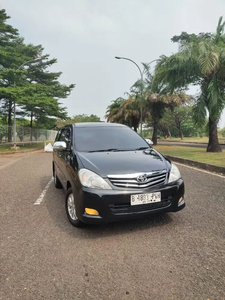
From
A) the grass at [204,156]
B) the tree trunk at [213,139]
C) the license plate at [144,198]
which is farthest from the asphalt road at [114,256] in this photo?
the tree trunk at [213,139]

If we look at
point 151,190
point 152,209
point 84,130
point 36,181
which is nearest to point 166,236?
point 152,209

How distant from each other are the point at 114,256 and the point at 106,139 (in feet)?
7.35

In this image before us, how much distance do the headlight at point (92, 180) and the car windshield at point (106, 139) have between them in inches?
33.6

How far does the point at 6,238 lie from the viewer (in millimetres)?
3145

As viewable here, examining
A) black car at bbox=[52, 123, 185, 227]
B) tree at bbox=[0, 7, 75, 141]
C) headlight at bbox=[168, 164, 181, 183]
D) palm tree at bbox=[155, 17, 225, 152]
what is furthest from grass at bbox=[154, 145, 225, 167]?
tree at bbox=[0, 7, 75, 141]

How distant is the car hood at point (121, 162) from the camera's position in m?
3.15

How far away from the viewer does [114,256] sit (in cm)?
266

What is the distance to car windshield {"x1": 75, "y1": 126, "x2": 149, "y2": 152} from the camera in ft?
13.5

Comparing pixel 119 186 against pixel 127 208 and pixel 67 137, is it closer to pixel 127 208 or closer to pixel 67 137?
pixel 127 208

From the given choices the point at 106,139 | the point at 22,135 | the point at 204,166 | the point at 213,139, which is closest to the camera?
the point at 106,139

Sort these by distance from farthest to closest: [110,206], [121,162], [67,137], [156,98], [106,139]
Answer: [156,98], [67,137], [106,139], [121,162], [110,206]

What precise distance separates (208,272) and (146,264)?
2.02 ft

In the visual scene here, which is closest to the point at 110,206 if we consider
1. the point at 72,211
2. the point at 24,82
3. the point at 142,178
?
the point at 142,178

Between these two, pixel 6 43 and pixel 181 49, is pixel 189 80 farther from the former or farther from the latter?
pixel 6 43
